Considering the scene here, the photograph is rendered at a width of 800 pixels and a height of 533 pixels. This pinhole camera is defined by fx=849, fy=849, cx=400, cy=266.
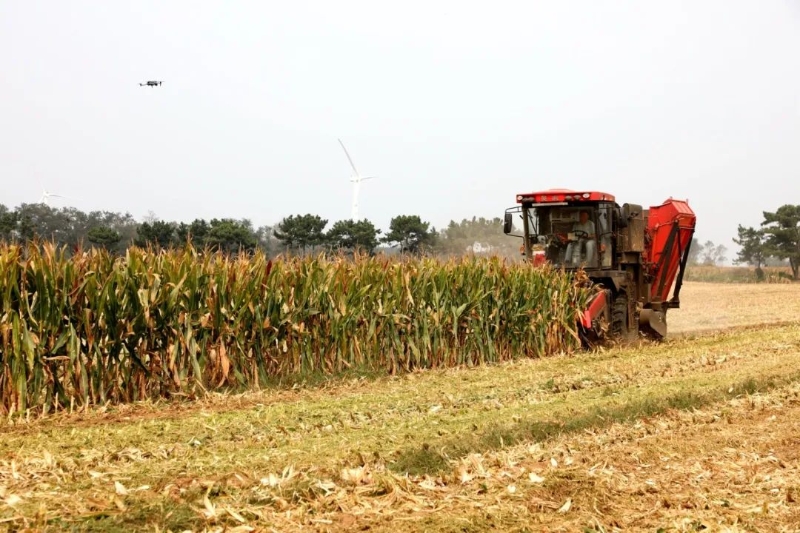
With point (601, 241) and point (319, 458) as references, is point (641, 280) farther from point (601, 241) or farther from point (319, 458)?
point (319, 458)

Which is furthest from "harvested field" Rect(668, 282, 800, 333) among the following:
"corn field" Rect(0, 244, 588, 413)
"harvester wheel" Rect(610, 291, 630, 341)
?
"corn field" Rect(0, 244, 588, 413)

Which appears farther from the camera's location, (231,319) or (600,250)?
(600,250)

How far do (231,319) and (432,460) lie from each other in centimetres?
553

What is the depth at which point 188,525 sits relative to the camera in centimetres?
485

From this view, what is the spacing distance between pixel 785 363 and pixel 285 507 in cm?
876

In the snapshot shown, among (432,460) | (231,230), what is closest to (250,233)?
(231,230)

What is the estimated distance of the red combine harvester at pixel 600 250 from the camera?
16.3m

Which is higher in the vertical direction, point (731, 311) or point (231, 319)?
point (231, 319)

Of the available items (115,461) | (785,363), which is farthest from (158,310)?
(785,363)

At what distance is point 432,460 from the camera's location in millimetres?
6395

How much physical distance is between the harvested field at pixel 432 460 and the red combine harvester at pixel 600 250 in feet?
17.8

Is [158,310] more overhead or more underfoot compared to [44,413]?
more overhead

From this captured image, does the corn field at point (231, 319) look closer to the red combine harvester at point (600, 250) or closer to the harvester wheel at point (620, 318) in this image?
the red combine harvester at point (600, 250)

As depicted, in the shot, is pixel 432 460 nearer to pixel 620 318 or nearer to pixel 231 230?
Answer: pixel 620 318
